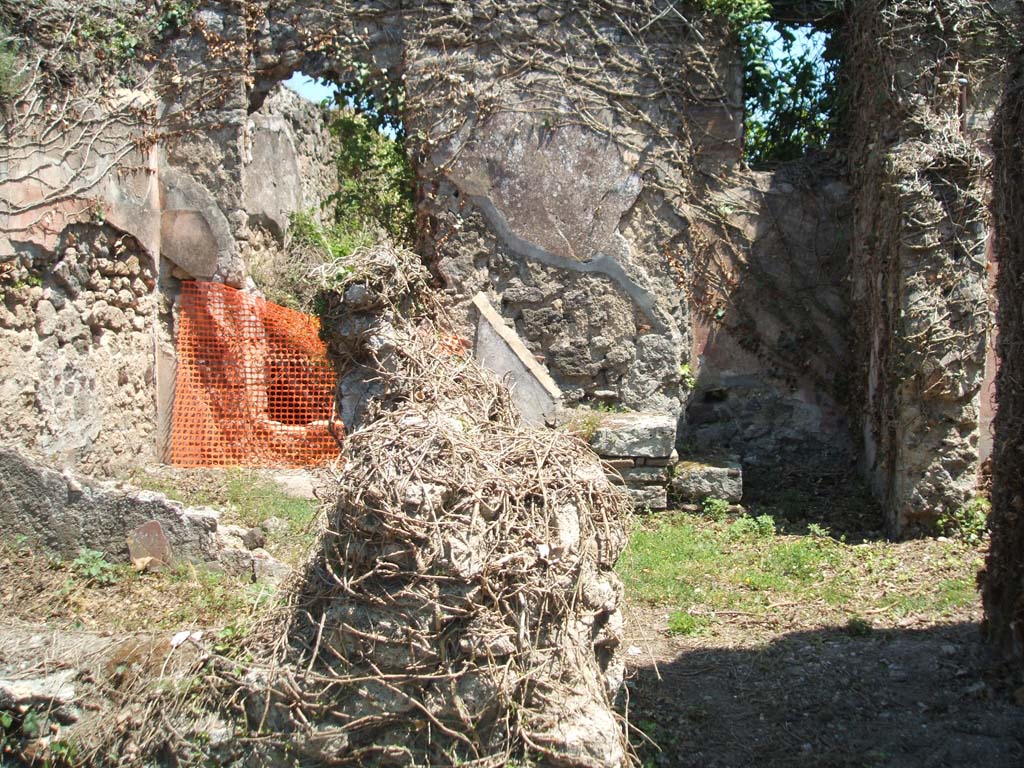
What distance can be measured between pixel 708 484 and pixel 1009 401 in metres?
2.71

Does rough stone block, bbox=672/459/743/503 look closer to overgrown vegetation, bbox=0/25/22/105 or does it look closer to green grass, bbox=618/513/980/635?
green grass, bbox=618/513/980/635

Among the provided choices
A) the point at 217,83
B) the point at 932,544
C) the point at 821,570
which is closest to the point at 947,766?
the point at 821,570

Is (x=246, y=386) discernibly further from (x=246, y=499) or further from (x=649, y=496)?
(x=649, y=496)

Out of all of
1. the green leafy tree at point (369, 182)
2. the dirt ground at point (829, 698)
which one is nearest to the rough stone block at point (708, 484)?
the dirt ground at point (829, 698)

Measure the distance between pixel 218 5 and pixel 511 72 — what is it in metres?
2.39

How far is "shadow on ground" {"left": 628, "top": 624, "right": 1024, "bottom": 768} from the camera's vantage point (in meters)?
3.83

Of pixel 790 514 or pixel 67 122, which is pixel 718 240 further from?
pixel 67 122

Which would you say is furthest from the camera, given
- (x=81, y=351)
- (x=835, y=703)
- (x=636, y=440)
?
(x=636, y=440)

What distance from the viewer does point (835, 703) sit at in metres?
4.26

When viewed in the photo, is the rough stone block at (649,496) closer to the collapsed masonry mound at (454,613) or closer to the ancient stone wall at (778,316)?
the ancient stone wall at (778,316)

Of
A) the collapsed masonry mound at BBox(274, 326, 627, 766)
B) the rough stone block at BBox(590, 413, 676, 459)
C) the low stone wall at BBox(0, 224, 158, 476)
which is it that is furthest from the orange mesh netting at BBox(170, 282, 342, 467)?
the collapsed masonry mound at BBox(274, 326, 627, 766)

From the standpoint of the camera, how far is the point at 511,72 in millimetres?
7648

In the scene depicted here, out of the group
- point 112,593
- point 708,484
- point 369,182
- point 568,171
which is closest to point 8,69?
point 112,593

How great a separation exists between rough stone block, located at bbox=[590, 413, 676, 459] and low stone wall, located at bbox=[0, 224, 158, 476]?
3295 millimetres
